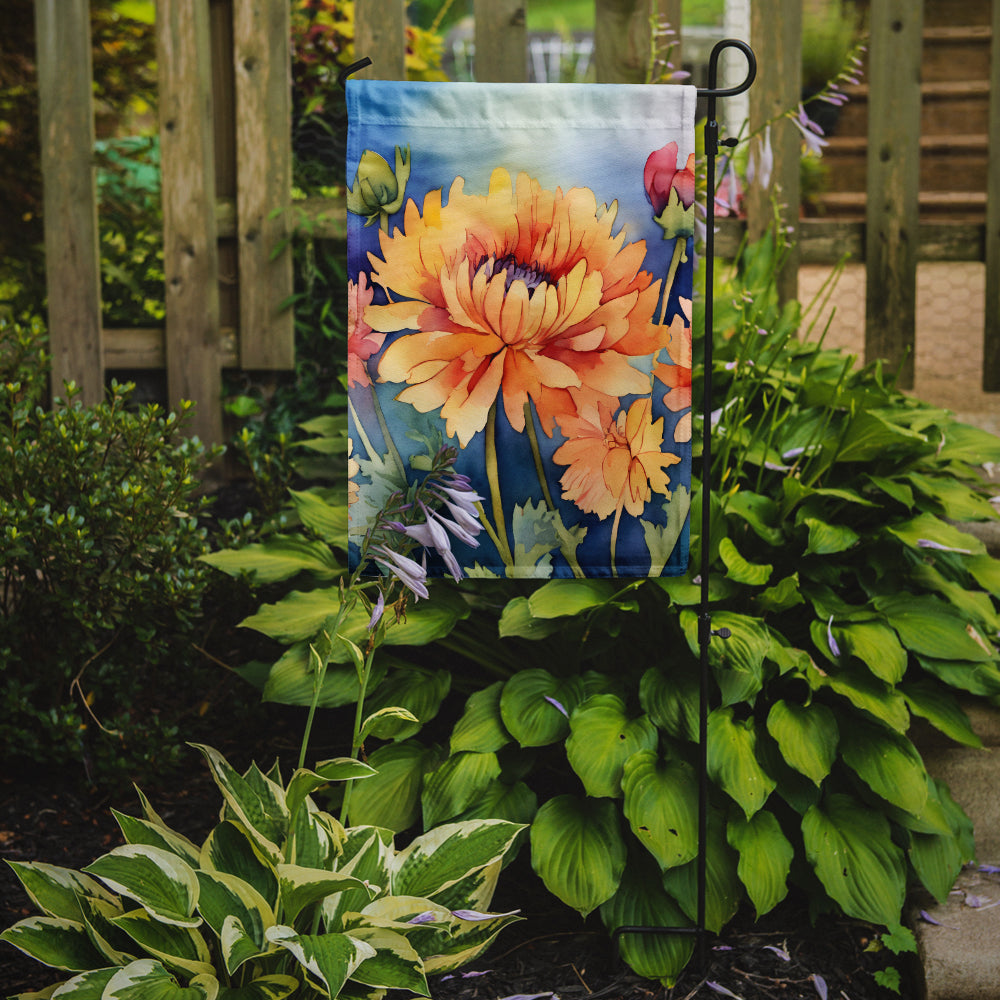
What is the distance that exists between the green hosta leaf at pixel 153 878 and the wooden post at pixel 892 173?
249 centimetres

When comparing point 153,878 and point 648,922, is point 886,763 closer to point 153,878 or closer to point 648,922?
point 648,922

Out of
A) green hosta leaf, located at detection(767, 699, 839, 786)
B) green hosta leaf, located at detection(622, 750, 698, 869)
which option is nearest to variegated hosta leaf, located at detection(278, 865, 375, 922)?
green hosta leaf, located at detection(622, 750, 698, 869)

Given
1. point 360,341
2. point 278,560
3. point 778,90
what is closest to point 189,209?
point 278,560

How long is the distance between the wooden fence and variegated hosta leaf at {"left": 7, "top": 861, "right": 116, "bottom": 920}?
1.82 m

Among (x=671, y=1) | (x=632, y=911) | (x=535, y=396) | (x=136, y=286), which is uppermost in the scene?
(x=671, y=1)

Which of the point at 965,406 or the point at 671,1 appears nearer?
the point at 671,1

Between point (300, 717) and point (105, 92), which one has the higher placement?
point (105, 92)

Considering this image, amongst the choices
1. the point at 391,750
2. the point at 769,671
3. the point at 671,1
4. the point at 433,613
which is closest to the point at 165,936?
the point at 391,750

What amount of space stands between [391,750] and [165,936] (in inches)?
22.9

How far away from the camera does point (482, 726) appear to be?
1.84 meters

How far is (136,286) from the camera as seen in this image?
10.7 feet

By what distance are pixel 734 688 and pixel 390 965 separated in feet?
2.52

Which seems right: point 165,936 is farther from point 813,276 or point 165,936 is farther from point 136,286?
point 813,276

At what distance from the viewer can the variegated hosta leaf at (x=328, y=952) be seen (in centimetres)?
127
